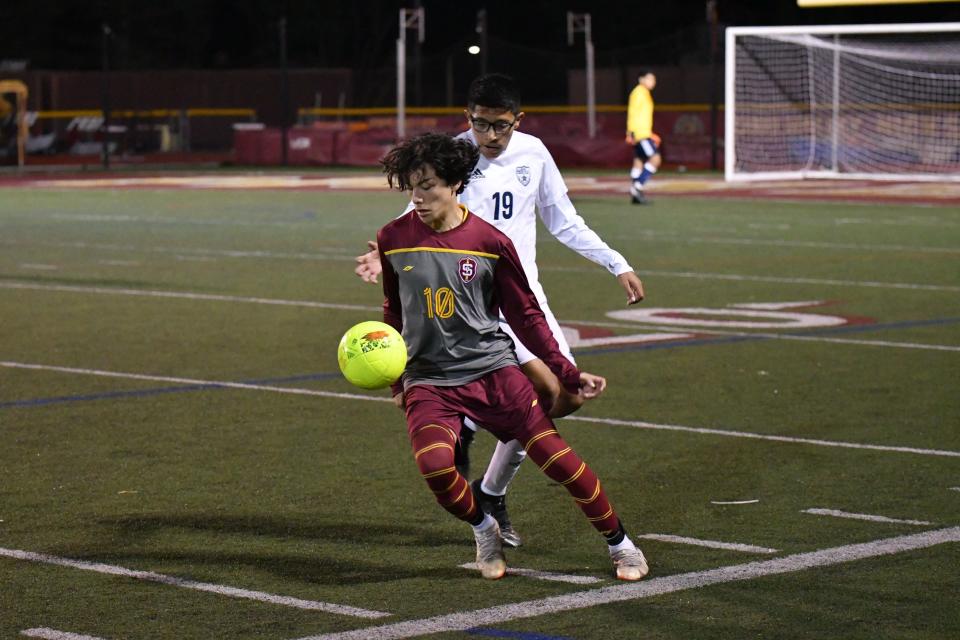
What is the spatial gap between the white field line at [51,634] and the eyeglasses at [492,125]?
2.47 metres

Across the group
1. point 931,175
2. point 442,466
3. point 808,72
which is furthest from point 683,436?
point 808,72

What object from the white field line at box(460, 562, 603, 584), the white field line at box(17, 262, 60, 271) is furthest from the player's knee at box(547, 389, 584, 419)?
the white field line at box(17, 262, 60, 271)

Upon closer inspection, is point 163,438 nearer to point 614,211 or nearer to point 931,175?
point 614,211

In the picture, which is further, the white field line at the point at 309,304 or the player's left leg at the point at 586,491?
the white field line at the point at 309,304

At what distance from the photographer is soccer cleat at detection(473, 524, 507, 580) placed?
6160 millimetres

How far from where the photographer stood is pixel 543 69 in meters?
55.0

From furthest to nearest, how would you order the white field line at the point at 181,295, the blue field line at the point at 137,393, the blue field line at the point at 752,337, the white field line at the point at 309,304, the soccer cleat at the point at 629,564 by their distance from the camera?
the white field line at the point at 181,295 → the white field line at the point at 309,304 → the blue field line at the point at 752,337 → the blue field line at the point at 137,393 → the soccer cleat at the point at 629,564

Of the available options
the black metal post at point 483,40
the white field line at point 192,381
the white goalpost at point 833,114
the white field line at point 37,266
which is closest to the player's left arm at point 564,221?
the white field line at point 192,381

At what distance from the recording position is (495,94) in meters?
6.60

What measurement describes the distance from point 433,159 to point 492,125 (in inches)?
29.4

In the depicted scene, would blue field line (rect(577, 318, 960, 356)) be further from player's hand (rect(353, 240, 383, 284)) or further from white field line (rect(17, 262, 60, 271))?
white field line (rect(17, 262, 60, 271))

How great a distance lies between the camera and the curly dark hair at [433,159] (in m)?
6.04

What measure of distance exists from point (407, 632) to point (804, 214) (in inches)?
811

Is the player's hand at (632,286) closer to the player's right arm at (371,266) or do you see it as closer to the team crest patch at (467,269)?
the team crest patch at (467,269)
